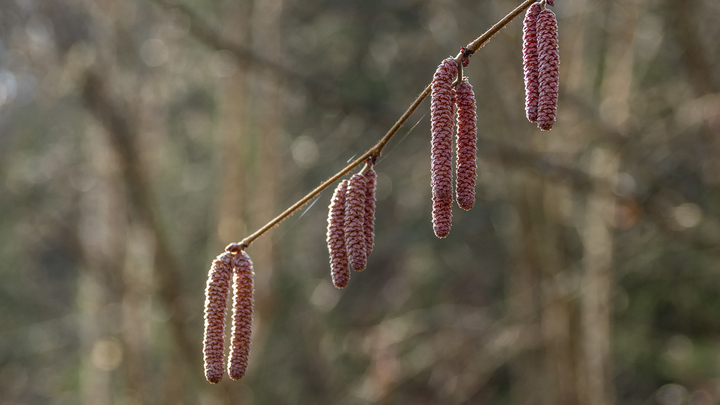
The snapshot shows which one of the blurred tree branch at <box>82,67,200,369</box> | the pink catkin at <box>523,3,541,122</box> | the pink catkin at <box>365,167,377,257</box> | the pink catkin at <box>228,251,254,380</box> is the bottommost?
the pink catkin at <box>228,251,254,380</box>

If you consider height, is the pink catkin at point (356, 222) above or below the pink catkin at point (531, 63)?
below

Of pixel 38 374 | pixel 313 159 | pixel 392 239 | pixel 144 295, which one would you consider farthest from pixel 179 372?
pixel 38 374

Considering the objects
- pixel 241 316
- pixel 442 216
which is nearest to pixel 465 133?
pixel 442 216

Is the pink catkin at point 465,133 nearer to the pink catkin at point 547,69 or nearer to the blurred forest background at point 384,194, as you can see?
the pink catkin at point 547,69

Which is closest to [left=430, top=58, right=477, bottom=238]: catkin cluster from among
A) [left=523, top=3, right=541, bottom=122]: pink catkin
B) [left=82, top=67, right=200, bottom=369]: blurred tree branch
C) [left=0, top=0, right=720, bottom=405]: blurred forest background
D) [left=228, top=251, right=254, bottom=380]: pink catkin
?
[left=523, top=3, right=541, bottom=122]: pink catkin

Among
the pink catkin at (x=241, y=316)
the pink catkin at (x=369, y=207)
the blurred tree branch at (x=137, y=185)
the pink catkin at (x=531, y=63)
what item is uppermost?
the blurred tree branch at (x=137, y=185)

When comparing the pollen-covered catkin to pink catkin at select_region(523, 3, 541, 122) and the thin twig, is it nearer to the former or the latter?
the thin twig

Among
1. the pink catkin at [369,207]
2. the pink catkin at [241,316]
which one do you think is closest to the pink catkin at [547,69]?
the pink catkin at [369,207]
